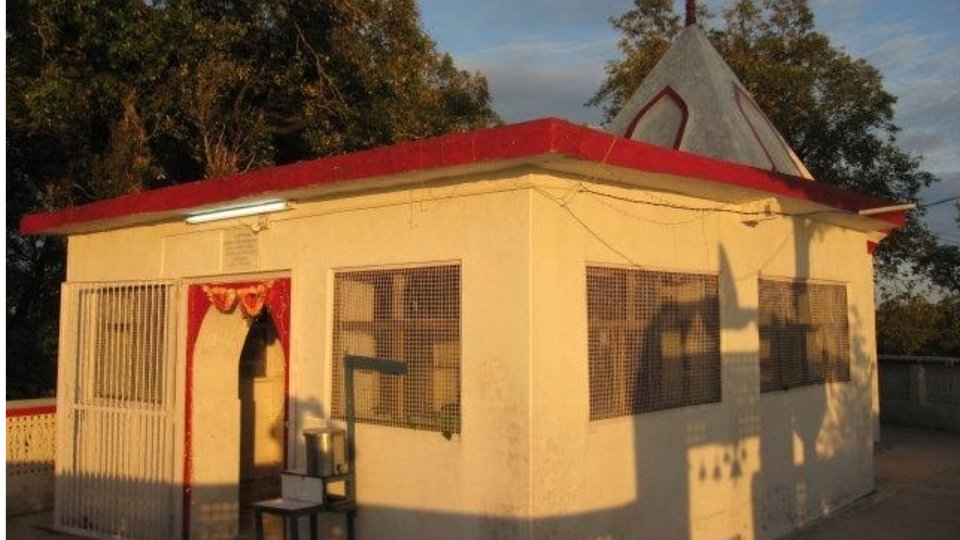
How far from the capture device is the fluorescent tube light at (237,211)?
26.5ft

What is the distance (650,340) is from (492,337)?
1639 mm

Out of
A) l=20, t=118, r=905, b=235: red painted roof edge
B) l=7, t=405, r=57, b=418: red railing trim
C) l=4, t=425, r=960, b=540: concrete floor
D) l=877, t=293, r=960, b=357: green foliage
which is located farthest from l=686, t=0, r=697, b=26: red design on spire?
l=877, t=293, r=960, b=357: green foliage

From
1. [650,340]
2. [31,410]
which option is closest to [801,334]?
[650,340]

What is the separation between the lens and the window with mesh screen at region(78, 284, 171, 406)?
9.12 meters

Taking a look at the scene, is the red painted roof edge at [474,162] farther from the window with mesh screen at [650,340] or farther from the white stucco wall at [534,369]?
the window with mesh screen at [650,340]

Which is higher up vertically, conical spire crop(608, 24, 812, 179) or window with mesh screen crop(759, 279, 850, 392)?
conical spire crop(608, 24, 812, 179)

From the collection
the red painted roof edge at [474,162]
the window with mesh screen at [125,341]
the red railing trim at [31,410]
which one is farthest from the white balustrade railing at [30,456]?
the red painted roof edge at [474,162]

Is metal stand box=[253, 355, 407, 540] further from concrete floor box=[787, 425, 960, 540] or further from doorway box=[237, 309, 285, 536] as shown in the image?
concrete floor box=[787, 425, 960, 540]

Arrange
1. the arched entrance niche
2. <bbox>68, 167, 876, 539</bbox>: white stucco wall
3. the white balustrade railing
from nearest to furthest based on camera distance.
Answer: <bbox>68, 167, 876, 539</bbox>: white stucco wall < the arched entrance niche < the white balustrade railing

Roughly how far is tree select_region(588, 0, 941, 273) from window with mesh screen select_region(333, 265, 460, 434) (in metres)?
16.3

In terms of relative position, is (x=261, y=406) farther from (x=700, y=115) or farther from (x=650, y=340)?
(x=700, y=115)

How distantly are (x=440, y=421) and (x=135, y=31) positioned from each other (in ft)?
29.3

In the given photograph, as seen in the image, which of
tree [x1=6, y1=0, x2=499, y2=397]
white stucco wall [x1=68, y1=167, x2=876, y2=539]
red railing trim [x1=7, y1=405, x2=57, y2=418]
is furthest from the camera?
tree [x1=6, y1=0, x2=499, y2=397]

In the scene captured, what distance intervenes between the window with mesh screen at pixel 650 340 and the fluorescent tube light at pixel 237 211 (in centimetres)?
285
